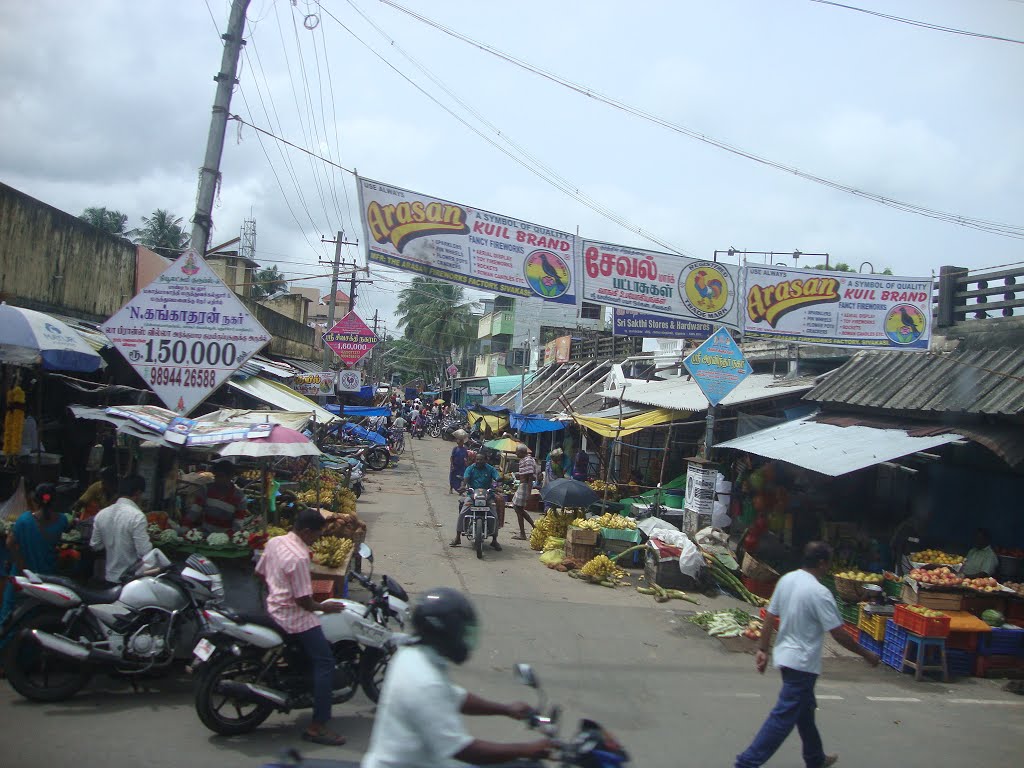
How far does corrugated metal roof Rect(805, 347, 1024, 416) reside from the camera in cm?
937

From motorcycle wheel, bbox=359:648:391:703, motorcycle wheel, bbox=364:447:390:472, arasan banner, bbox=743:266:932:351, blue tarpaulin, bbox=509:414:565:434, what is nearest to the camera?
motorcycle wheel, bbox=359:648:391:703

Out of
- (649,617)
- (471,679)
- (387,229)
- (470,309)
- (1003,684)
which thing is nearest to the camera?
(471,679)

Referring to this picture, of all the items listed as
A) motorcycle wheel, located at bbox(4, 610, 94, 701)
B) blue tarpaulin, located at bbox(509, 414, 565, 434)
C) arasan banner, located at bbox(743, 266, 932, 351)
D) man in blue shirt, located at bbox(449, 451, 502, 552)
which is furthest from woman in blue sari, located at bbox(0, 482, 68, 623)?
blue tarpaulin, located at bbox(509, 414, 565, 434)

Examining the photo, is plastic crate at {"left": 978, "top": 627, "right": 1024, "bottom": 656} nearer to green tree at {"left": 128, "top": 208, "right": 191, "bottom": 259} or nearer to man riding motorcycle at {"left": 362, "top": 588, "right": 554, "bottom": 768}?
man riding motorcycle at {"left": 362, "top": 588, "right": 554, "bottom": 768}

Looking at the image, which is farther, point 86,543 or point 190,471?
point 190,471

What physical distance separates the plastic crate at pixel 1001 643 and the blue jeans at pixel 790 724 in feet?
14.2

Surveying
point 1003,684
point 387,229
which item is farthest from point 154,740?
point 1003,684

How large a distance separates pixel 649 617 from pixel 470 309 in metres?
Result: 51.5

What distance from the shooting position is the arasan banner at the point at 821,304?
1270cm

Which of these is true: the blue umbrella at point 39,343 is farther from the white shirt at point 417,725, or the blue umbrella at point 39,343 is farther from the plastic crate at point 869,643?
the plastic crate at point 869,643

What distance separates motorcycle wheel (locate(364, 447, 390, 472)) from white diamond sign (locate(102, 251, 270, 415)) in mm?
18140

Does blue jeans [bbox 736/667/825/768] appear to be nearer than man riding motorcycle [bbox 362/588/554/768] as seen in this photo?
No

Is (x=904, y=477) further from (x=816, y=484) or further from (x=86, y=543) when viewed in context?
(x=86, y=543)

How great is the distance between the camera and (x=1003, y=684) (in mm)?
7836
